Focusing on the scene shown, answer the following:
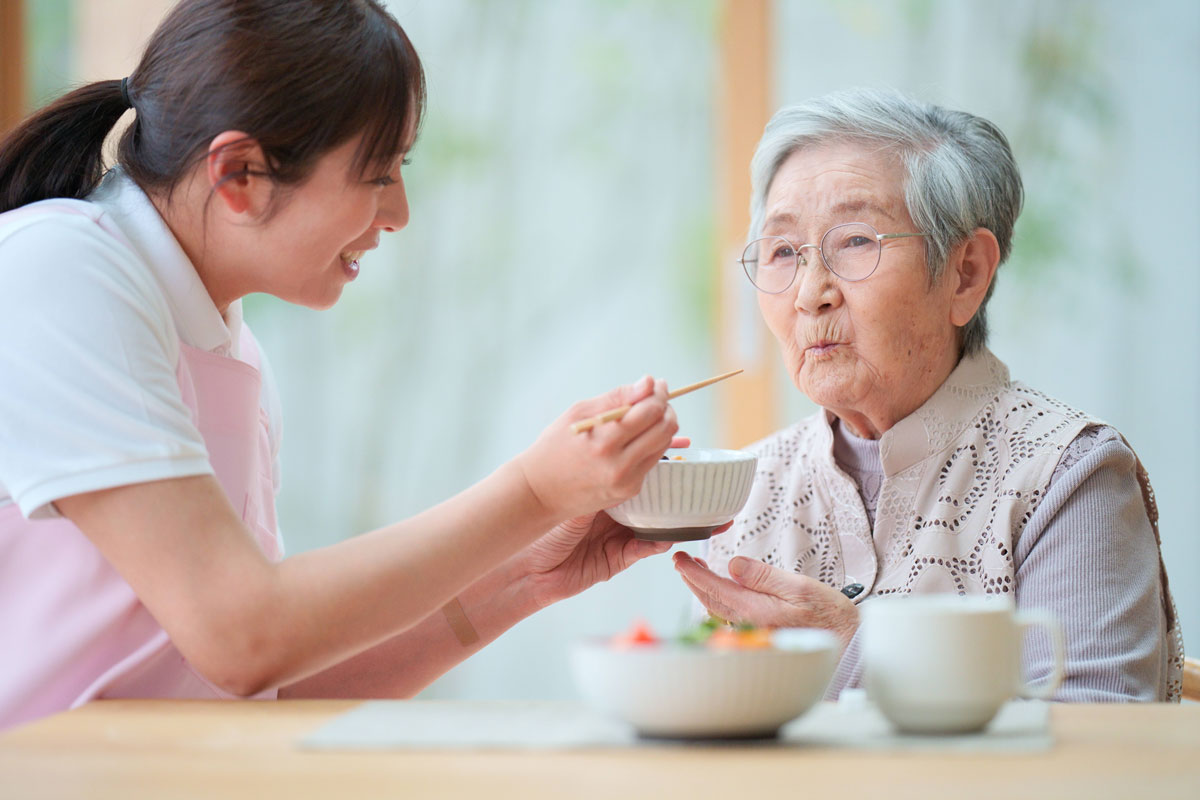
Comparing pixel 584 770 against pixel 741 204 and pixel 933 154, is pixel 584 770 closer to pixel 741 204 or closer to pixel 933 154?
pixel 933 154

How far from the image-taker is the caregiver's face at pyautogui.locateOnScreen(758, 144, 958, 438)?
169 centimetres

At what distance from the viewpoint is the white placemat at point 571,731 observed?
89cm

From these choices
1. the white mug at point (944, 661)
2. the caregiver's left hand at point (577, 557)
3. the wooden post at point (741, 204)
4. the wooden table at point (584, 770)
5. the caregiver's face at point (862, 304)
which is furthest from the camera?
the wooden post at point (741, 204)

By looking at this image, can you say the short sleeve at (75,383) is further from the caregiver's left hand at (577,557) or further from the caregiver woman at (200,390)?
the caregiver's left hand at (577,557)

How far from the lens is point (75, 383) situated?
1.10 m

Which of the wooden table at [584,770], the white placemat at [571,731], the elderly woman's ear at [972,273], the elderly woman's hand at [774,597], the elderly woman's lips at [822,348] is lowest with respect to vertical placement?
the elderly woman's hand at [774,597]

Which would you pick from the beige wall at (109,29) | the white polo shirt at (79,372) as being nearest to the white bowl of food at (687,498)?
the white polo shirt at (79,372)

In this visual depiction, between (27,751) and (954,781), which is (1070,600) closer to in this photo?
(954,781)

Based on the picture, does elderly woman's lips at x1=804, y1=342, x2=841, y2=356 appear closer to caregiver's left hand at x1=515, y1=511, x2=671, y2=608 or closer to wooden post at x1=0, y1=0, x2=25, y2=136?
caregiver's left hand at x1=515, y1=511, x2=671, y2=608

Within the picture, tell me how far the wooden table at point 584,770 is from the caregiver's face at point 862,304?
2.64 ft

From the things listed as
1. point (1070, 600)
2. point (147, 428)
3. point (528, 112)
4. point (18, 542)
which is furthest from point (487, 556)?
point (528, 112)

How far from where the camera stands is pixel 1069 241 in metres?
3.32

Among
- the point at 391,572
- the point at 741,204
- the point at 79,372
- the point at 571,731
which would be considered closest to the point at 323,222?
the point at 79,372

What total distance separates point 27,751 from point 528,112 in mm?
2903
